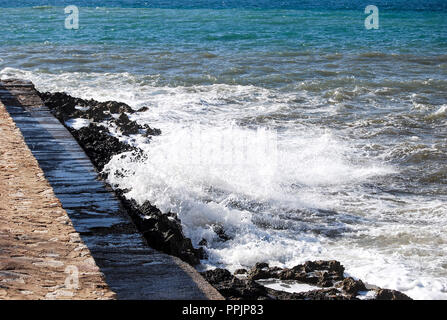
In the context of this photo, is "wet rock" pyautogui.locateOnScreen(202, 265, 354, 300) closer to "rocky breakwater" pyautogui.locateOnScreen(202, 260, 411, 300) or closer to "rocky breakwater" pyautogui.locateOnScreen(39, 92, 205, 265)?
"rocky breakwater" pyautogui.locateOnScreen(202, 260, 411, 300)

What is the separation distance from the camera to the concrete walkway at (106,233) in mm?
4996

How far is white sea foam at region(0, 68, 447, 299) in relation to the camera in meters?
6.77

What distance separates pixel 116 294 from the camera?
4.77 metres

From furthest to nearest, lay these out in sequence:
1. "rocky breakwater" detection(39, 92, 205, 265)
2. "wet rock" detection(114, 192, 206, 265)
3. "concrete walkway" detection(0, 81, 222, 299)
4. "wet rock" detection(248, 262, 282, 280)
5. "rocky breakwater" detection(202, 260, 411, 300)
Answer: "rocky breakwater" detection(39, 92, 205, 265), "wet rock" detection(114, 192, 206, 265), "wet rock" detection(248, 262, 282, 280), "rocky breakwater" detection(202, 260, 411, 300), "concrete walkway" detection(0, 81, 222, 299)

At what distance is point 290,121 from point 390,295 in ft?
24.3

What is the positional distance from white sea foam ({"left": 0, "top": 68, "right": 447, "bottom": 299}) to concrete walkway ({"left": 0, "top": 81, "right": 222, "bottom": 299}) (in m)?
0.78

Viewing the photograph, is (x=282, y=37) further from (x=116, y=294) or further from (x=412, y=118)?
(x=116, y=294)

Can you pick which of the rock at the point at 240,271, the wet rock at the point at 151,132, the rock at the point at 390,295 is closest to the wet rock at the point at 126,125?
the wet rock at the point at 151,132

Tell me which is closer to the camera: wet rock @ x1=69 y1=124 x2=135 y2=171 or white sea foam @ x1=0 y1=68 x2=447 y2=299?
white sea foam @ x1=0 y1=68 x2=447 y2=299

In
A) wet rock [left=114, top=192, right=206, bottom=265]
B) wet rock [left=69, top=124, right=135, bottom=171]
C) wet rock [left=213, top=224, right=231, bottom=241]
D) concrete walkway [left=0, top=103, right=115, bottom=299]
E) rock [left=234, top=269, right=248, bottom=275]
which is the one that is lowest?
rock [left=234, top=269, right=248, bottom=275]

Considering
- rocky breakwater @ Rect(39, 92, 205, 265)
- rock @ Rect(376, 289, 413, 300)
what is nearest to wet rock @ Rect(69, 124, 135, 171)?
rocky breakwater @ Rect(39, 92, 205, 265)

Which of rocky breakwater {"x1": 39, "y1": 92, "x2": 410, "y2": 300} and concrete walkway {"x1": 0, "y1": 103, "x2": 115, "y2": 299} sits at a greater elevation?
concrete walkway {"x1": 0, "y1": 103, "x2": 115, "y2": 299}

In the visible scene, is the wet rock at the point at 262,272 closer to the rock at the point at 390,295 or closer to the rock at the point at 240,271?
the rock at the point at 240,271
